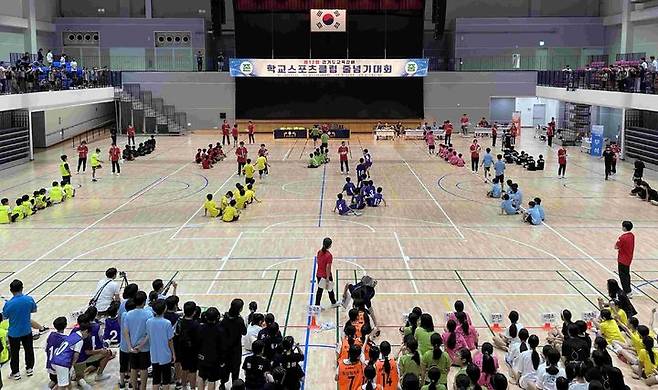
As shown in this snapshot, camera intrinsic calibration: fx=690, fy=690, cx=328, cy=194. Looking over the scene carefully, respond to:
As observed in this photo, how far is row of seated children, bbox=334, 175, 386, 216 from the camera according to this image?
2339cm

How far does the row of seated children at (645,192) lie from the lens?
25264mm

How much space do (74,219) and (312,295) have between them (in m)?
11.2

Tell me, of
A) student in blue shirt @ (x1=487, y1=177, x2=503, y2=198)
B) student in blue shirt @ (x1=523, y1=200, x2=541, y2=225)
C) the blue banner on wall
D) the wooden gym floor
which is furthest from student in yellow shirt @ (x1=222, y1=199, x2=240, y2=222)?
the blue banner on wall

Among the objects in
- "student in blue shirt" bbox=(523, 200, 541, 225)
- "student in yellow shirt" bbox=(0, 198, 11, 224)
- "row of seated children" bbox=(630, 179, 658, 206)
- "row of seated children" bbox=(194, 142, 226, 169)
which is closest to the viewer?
"student in blue shirt" bbox=(523, 200, 541, 225)

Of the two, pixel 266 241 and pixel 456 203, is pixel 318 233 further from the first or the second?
pixel 456 203

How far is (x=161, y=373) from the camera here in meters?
9.51

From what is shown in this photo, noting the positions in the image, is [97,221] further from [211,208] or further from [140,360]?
[140,360]

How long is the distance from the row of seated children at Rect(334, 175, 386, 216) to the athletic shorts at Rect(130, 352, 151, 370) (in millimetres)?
14097

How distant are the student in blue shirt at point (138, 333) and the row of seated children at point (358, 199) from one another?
557 inches

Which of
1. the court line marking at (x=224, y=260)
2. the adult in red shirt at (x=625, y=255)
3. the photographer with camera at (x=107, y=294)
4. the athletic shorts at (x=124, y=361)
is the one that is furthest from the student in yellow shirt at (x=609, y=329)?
the photographer with camera at (x=107, y=294)

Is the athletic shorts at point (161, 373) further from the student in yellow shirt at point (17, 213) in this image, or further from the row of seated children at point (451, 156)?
the row of seated children at point (451, 156)

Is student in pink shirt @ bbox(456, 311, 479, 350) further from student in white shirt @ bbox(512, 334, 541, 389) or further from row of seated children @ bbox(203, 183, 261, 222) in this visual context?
row of seated children @ bbox(203, 183, 261, 222)

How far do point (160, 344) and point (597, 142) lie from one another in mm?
35315

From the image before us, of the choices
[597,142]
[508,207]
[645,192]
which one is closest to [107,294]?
[508,207]
